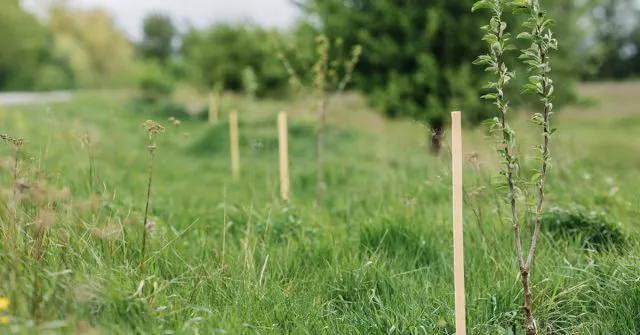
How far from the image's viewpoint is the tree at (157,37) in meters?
53.9

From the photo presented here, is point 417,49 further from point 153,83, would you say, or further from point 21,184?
point 153,83

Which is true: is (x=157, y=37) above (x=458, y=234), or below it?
above

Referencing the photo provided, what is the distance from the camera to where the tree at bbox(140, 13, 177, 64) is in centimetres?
5394

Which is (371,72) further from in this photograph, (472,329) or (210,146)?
(472,329)

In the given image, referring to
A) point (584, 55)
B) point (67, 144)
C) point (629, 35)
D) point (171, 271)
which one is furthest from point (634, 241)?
point (629, 35)

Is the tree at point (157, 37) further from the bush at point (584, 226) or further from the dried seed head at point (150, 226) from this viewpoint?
the dried seed head at point (150, 226)

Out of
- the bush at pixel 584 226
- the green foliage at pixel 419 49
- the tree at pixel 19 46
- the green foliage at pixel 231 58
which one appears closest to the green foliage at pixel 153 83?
the green foliage at pixel 231 58

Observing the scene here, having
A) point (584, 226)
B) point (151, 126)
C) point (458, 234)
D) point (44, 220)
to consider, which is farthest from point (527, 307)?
point (44, 220)

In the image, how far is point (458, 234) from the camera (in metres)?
3.23

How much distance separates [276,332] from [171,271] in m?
0.89

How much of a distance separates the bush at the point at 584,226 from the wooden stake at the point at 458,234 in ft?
5.63

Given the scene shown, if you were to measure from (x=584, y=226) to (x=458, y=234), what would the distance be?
6.92 feet

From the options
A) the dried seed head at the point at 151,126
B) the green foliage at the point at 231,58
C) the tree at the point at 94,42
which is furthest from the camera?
the tree at the point at 94,42

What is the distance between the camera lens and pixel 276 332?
10.6 ft
